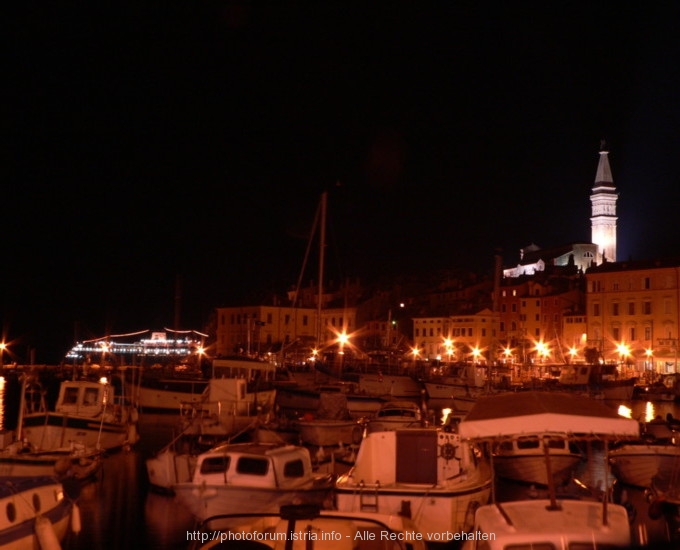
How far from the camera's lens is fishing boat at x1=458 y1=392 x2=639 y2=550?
8.20 m

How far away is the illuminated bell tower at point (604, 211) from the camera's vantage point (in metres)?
127

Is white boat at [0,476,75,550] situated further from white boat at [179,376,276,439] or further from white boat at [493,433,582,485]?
white boat at [179,376,276,439]

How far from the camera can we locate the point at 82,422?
23.2 meters

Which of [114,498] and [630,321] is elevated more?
[630,321]

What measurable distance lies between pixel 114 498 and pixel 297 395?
21725 mm

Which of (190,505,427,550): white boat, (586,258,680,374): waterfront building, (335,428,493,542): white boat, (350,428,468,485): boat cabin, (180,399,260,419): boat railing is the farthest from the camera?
(586,258,680,374): waterfront building

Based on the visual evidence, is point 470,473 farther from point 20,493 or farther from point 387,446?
point 20,493

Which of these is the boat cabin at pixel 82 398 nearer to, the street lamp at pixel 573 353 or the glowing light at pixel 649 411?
the glowing light at pixel 649 411

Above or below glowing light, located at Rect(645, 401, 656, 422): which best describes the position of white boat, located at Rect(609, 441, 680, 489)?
above

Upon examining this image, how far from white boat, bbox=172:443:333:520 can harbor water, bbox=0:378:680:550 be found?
1628mm

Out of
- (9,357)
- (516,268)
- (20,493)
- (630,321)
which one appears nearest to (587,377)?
(630,321)

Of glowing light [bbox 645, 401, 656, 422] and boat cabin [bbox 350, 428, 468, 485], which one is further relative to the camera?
glowing light [bbox 645, 401, 656, 422]

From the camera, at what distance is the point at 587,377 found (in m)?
56.8

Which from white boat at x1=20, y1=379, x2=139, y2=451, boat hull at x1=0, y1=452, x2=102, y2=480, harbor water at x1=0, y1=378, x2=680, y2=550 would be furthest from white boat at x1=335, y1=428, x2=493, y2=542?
white boat at x1=20, y1=379, x2=139, y2=451
